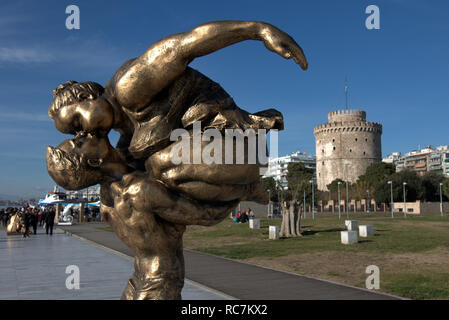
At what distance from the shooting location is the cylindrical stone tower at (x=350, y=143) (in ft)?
240

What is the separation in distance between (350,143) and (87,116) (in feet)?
A: 245

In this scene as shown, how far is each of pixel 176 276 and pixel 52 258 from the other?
10785 millimetres

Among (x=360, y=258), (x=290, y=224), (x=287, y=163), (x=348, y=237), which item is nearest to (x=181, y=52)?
(x=360, y=258)

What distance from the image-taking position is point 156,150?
111 inches

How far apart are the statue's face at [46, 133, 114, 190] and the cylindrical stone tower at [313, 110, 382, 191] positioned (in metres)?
73.2

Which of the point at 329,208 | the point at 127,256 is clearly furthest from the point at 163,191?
the point at 329,208

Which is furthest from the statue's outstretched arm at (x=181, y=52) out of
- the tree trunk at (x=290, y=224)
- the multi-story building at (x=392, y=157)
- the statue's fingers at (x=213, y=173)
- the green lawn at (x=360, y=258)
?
the multi-story building at (x=392, y=157)

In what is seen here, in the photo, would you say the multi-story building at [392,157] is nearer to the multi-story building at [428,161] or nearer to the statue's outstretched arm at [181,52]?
the multi-story building at [428,161]

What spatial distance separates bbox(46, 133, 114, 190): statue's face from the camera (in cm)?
284

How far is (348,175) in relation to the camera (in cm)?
7388

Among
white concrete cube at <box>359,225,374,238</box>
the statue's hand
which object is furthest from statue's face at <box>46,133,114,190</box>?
white concrete cube at <box>359,225,374,238</box>

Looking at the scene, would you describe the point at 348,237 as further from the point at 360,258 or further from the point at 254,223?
the point at 254,223

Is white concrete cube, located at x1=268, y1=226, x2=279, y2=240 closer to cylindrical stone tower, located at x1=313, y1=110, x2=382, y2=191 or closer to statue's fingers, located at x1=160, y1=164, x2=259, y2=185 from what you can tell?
statue's fingers, located at x1=160, y1=164, x2=259, y2=185
